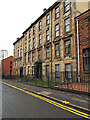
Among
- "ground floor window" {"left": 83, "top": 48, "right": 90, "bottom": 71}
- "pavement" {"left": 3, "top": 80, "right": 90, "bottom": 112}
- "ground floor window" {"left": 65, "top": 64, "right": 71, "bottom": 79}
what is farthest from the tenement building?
"pavement" {"left": 3, "top": 80, "right": 90, "bottom": 112}

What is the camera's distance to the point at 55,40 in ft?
57.9

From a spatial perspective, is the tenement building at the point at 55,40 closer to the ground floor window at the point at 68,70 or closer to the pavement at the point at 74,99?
the ground floor window at the point at 68,70

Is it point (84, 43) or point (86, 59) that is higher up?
point (84, 43)

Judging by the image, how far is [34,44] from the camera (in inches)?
972

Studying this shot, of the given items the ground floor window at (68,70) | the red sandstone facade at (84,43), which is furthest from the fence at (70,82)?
the red sandstone facade at (84,43)

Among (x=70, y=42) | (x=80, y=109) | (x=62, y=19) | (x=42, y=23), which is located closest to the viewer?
(x=80, y=109)

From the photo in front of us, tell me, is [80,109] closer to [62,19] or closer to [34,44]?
[62,19]

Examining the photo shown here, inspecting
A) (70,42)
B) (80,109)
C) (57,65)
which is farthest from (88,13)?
(80,109)

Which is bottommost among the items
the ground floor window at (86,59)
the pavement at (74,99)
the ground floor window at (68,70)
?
the pavement at (74,99)

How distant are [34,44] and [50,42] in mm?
6924

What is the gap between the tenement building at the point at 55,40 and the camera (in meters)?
15.1

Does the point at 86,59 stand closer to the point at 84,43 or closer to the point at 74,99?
the point at 84,43

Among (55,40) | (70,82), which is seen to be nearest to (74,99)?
(70,82)

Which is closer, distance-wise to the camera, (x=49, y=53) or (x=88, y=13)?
(x=88, y=13)
